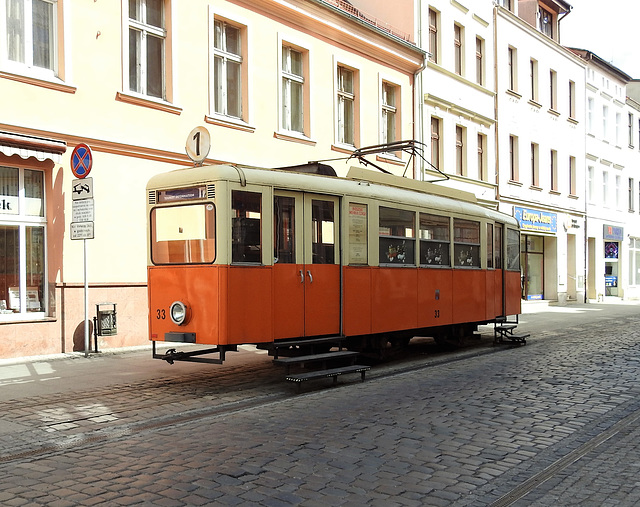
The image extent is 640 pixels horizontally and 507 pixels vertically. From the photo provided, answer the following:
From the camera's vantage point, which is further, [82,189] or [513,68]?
[513,68]

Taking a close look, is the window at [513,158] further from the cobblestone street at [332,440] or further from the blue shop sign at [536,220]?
the cobblestone street at [332,440]

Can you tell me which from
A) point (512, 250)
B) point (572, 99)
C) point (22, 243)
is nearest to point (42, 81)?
point (22, 243)

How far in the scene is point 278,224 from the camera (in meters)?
9.61

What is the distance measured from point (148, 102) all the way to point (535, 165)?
71.0 feet

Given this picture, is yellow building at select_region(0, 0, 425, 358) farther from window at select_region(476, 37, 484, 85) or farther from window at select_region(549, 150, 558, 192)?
window at select_region(549, 150, 558, 192)

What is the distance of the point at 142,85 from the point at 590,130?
2835 centimetres

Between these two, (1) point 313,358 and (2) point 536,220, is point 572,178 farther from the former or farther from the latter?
(1) point 313,358

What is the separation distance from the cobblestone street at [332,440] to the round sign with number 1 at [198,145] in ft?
10.8

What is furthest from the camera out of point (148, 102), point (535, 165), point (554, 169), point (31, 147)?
point (554, 169)

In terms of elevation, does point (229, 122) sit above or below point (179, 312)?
above

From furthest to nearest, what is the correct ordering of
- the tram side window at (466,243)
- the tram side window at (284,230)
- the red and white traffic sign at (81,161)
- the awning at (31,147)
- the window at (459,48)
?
the window at (459,48), the tram side window at (466,243), the red and white traffic sign at (81,161), the awning at (31,147), the tram side window at (284,230)

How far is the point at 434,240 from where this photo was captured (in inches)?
508

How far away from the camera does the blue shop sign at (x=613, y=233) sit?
38.1m

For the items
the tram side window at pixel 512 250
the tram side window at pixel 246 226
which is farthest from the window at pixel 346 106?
the tram side window at pixel 246 226
